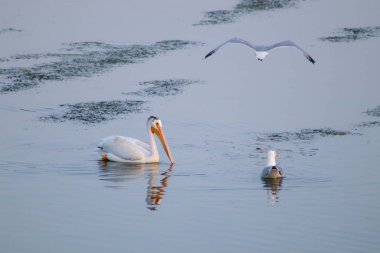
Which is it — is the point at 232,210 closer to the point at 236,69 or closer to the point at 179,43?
the point at 236,69

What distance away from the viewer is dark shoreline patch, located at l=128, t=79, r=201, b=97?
18609mm

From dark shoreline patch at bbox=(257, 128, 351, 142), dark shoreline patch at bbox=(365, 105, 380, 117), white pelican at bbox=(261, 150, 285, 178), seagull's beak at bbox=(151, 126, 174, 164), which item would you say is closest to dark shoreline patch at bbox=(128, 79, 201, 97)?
seagull's beak at bbox=(151, 126, 174, 164)

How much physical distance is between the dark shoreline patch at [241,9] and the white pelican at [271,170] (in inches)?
415

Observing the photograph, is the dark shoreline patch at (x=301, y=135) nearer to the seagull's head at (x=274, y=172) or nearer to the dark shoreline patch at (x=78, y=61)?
the seagull's head at (x=274, y=172)

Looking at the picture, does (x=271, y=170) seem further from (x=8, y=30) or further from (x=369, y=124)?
(x=8, y=30)


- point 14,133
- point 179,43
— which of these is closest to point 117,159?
point 14,133

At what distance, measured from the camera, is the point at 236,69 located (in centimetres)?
2052

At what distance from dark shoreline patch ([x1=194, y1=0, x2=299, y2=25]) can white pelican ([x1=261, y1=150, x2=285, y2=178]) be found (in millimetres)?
10547

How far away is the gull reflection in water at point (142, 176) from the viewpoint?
12880 millimetres

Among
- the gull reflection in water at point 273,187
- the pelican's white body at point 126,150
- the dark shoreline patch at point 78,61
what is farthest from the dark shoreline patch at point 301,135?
the dark shoreline patch at point 78,61

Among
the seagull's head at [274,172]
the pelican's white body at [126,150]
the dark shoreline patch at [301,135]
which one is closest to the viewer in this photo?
the seagull's head at [274,172]

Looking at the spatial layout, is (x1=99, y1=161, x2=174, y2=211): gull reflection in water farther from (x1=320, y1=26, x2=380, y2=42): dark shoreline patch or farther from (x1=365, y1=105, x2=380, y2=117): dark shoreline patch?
(x1=320, y1=26, x2=380, y2=42): dark shoreline patch

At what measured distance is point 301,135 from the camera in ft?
53.1

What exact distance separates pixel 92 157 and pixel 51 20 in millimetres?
10223
